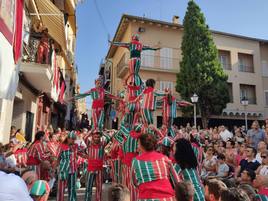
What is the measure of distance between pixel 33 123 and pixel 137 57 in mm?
8739

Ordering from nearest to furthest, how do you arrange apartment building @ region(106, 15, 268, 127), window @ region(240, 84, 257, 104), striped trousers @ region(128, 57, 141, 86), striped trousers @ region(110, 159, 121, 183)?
striped trousers @ region(128, 57, 141, 86) → striped trousers @ region(110, 159, 121, 183) → apartment building @ region(106, 15, 268, 127) → window @ region(240, 84, 257, 104)

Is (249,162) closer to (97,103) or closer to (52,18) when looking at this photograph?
(97,103)

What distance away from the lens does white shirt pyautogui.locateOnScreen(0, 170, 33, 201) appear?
7.16ft

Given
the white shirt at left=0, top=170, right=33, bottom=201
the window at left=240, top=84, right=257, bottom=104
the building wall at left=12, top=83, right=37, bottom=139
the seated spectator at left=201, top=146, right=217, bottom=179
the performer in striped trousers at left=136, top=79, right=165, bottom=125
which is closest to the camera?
the white shirt at left=0, top=170, right=33, bottom=201

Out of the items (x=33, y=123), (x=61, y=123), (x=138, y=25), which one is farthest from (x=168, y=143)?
(x=61, y=123)

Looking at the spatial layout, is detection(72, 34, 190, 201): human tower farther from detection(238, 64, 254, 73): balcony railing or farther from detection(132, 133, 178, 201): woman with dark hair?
detection(238, 64, 254, 73): balcony railing

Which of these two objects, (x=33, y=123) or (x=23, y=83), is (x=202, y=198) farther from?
(x=33, y=123)

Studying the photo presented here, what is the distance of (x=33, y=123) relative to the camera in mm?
13477

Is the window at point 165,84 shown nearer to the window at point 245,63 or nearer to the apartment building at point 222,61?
the apartment building at point 222,61

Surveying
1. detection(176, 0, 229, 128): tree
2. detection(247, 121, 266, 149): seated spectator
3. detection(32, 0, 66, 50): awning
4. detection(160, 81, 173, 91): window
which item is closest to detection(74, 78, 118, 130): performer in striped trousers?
detection(32, 0, 66, 50): awning

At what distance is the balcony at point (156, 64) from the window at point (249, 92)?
784cm

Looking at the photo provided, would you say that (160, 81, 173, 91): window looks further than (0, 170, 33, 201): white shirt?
Yes

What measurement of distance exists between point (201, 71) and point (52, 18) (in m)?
13.3

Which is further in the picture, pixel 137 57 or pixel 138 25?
pixel 138 25
